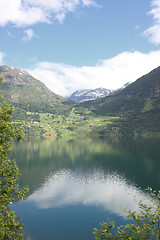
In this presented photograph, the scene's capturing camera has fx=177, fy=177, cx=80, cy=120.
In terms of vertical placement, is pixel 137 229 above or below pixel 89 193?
above

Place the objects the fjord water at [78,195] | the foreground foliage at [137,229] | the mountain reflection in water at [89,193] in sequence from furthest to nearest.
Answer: the mountain reflection in water at [89,193] → the fjord water at [78,195] → the foreground foliage at [137,229]

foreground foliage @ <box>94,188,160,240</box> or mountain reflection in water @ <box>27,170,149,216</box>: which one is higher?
foreground foliage @ <box>94,188,160,240</box>

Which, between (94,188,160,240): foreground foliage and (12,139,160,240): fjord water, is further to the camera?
(12,139,160,240): fjord water

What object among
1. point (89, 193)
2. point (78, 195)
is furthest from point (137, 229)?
point (89, 193)

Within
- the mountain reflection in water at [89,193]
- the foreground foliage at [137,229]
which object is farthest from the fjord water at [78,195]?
the foreground foliage at [137,229]

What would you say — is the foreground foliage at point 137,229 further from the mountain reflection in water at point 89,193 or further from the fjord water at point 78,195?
the mountain reflection in water at point 89,193

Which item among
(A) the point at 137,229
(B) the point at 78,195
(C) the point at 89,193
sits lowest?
(B) the point at 78,195

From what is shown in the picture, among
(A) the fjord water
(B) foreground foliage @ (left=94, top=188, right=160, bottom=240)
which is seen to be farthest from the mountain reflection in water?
(B) foreground foliage @ (left=94, top=188, right=160, bottom=240)

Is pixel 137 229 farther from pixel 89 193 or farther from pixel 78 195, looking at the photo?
pixel 89 193

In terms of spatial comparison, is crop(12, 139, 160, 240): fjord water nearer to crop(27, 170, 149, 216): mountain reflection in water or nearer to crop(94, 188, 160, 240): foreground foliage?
crop(27, 170, 149, 216): mountain reflection in water

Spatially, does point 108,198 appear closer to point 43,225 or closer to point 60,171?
point 43,225

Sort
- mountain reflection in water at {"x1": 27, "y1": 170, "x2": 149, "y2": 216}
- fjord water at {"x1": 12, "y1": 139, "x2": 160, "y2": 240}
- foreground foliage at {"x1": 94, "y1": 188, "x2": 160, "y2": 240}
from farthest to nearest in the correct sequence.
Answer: mountain reflection in water at {"x1": 27, "y1": 170, "x2": 149, "y2": 216}, fjord water at {"x1": 12, "y1": 139, "x2": 160, "y2": 240}, foreground foliage at {"x1": 94, "y1": 188, "x2": 160, "y2": 240}

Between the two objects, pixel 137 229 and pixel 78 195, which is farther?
pixel 78 195

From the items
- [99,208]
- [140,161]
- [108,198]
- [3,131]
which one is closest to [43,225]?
[99,208]
